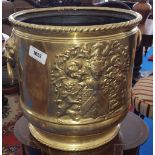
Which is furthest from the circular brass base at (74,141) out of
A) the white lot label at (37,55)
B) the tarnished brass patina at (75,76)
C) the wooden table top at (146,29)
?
the wooden table top at (146,29)

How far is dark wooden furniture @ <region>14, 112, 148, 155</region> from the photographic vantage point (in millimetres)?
780

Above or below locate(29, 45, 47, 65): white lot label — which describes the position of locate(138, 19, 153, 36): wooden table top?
below

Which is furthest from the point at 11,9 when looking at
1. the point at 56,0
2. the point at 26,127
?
the point at 26,127

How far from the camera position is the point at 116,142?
810mm

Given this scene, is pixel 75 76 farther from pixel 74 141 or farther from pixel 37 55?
pixel 74 141

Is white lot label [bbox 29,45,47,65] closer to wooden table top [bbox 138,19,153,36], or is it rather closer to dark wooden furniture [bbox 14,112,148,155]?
dark wooden furniture [bbox 14,112,148,155]

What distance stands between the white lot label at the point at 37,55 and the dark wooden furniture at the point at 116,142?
10.8 inches

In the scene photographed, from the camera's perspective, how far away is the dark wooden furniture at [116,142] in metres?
0.78

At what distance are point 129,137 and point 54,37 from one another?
40cm

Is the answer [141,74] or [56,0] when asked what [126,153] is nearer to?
[141,74]

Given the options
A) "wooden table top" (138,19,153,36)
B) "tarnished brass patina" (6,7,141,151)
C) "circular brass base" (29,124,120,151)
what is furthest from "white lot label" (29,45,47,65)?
"wooden table top" (138,19,153,36)

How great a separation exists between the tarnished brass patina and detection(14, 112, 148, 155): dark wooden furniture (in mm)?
19

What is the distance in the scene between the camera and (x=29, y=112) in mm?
745

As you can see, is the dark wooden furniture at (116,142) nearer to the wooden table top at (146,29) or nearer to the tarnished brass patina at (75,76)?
the tarnished brass patina at (75,76)
